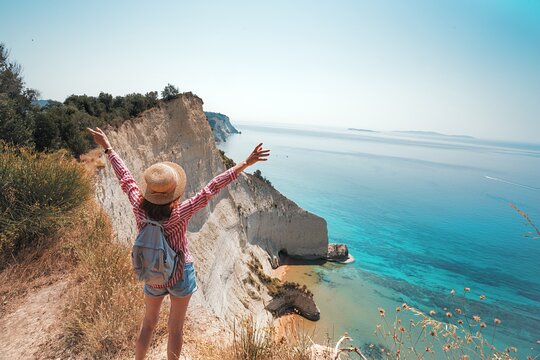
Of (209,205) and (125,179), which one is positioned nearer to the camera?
(125,179)

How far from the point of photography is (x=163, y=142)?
1892cm

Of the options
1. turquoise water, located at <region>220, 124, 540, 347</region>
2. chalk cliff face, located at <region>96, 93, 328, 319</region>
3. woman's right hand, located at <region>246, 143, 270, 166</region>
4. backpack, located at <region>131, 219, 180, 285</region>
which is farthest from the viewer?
turquoise water, located at <region>220, 124, 540, 347</region>

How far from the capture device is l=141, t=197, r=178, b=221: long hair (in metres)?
2.85

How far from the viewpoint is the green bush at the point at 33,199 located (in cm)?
533

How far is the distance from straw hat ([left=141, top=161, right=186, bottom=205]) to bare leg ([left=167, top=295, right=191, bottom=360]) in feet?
3.26

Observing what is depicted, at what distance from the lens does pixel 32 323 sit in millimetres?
4211

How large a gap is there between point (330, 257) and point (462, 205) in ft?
173

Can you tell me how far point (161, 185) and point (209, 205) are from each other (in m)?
18.4

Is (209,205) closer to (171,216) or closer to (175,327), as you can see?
(175,327)

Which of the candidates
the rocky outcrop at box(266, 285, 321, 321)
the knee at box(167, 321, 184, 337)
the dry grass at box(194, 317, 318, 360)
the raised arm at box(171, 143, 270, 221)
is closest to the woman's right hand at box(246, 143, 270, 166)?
the raised arm at box(171, 143, 270, 221)

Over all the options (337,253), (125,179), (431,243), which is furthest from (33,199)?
(431,243)

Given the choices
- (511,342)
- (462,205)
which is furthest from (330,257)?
(462,205)

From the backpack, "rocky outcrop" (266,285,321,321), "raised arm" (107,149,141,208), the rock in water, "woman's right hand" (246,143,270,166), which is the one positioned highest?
"woman's right hand" (246,143,270,166)

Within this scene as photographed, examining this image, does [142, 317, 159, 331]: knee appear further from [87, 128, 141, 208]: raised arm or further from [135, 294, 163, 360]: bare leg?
[87, 128, 141, 208]: raised arm
